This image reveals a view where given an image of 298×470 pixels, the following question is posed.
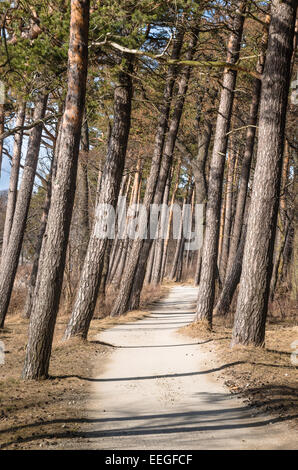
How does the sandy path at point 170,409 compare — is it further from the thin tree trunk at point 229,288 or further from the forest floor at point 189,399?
the thin tree trunk at point 229,288

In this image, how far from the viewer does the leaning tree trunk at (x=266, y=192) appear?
7848 millimetres

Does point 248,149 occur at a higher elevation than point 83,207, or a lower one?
higher

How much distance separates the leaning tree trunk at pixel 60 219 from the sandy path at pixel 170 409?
1.00 meters

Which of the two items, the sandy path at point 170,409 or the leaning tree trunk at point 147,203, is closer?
the sandy path at point 170,409

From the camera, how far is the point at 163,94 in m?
14.3

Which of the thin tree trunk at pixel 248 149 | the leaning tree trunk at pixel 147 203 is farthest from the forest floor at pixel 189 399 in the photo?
the thin tree trunk at pixel 248 149

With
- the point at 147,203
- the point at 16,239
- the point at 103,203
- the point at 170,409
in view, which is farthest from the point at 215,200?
the point at 170,409

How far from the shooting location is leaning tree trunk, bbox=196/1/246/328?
11.3m

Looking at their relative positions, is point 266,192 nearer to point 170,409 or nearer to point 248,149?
point 170,409

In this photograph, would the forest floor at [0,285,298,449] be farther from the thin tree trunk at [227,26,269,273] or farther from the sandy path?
the thin tree trunk at [227,26,269,273]

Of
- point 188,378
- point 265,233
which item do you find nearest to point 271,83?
point 265,233

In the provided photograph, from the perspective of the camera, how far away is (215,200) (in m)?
11.8

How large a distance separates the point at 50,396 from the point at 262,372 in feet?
10.3

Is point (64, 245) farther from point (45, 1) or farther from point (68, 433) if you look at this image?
point (45, 1)
